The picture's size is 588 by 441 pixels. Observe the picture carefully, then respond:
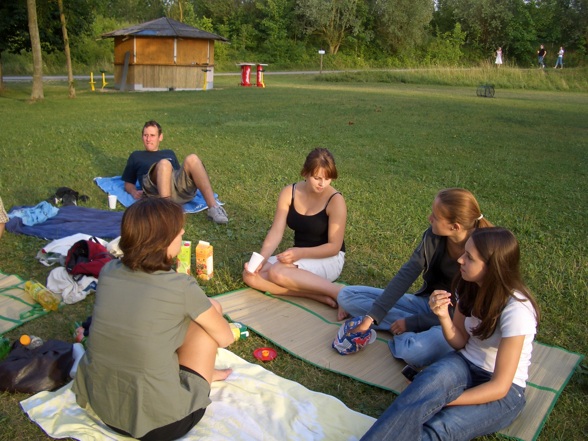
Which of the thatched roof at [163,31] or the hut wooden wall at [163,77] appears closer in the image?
the thatched roof at [163,31]

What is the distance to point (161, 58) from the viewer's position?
80.2 ft

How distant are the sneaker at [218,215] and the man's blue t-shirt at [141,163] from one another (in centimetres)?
85

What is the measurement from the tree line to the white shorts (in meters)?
38.1


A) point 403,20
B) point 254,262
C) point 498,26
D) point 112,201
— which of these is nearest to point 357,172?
point 112,201

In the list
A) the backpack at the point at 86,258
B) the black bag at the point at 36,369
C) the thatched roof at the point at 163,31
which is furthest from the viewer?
the thatched roof at the point at 163,31

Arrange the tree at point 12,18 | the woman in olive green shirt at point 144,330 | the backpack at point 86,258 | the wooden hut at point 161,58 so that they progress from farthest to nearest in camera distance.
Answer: the wooden hut at point 161,58, the tree at point 12,18, the backpack at point 86,258, the woman in olive green shirt at point 144,330

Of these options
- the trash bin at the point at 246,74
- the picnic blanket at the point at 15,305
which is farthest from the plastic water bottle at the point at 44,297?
the trash bin at the point at 246,74

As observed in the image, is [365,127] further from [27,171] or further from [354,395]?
[354,395]

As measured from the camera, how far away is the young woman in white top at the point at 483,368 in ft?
8.45

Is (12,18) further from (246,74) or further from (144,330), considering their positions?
(144,330)

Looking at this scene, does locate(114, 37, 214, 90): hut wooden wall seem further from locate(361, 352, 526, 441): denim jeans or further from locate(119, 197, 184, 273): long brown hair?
locate(361, 352, 526, 441): denim jeans

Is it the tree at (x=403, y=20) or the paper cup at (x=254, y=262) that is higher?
the tree at (x=403, y=20)

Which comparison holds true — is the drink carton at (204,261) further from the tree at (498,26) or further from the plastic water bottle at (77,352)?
the tree at (498,26)

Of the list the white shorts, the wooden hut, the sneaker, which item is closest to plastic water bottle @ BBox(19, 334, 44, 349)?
the white shorts
